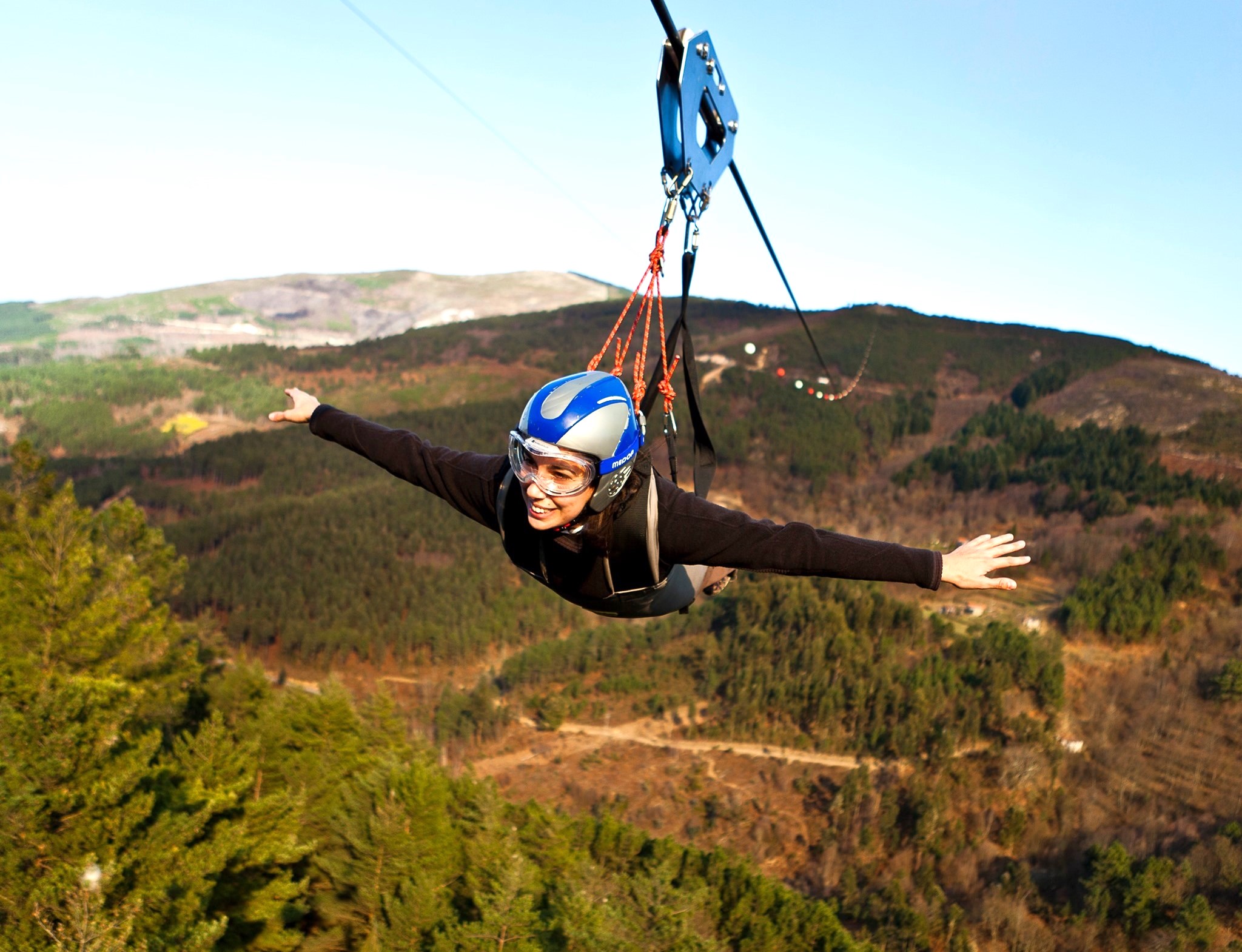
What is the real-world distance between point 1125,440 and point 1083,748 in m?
61.1

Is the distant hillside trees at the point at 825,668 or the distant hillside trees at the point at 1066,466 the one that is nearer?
the distant hillside trees at the point at 825,668

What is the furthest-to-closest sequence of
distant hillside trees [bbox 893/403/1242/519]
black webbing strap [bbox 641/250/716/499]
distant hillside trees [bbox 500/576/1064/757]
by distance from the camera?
1. distant hillside trees [bbox 893/403/1242/519]
2. distant hillside trees [bbox 500/576/1064/757]
3. black webbing strap [bbox 641/250/716/499]

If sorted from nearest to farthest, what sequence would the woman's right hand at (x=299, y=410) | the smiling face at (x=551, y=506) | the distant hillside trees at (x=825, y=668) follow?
the smiling face at (x=551, y=506), the woman's right hand at (x=299, y=410), the distant hillside trees at (x=825, y=668)

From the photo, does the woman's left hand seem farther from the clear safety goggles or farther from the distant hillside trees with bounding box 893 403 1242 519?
the distant hillside trees with bounding box 893 403 1242 519

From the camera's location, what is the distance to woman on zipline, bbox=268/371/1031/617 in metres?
4.13

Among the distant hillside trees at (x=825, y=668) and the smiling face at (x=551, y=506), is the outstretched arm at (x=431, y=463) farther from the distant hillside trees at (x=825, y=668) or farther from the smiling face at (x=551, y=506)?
the distant hillside trees at (x=825, y=668)

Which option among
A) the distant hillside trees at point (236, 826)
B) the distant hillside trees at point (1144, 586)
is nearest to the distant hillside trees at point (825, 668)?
the distant hillside trees at point (1144, 586)

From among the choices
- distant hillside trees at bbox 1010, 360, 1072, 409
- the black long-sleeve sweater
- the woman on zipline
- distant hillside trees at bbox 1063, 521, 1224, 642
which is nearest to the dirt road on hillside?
distant hillside trees at bbox 1063, 521, 1224, 642

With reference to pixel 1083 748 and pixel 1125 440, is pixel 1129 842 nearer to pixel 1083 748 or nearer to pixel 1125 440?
pixel 1083 748

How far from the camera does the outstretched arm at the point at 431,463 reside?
5.08m

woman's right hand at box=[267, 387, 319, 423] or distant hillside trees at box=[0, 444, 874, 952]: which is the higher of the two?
woman's right hand at box=[267, 387, 319, 423]

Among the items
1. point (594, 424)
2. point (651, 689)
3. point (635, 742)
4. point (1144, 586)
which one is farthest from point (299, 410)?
point (1144, 586)

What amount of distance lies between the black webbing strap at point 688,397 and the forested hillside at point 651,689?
2.18 meters

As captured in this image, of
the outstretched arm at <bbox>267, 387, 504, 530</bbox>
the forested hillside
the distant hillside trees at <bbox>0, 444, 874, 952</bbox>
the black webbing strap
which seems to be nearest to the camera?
the outstretched arm at <bbox>267, 387, 504, 530</bbox>
